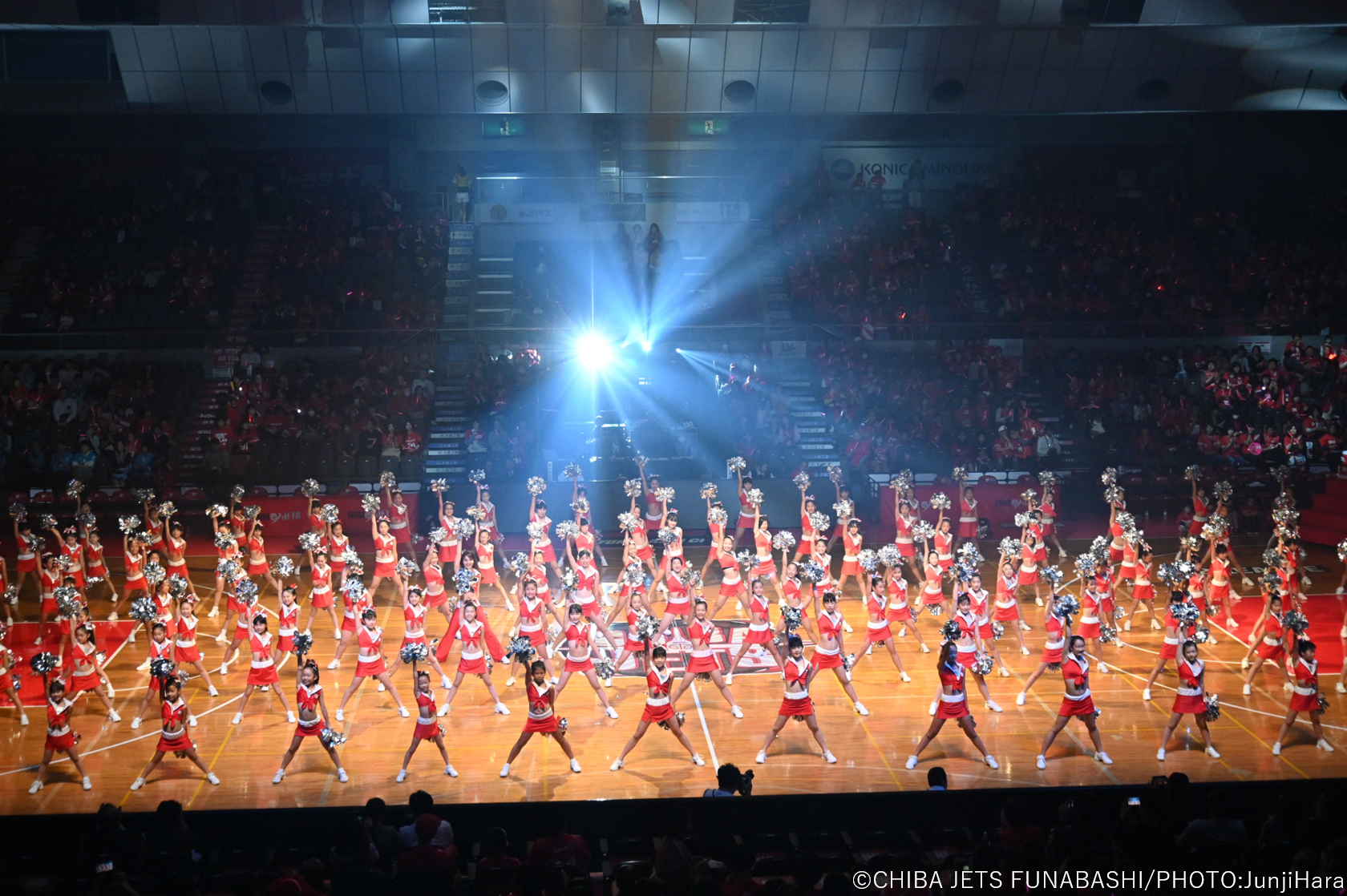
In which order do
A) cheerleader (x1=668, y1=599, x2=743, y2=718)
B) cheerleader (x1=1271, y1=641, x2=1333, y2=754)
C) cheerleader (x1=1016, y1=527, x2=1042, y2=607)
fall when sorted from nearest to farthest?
cheerleader (x1=1271, y1=641, x2=1333, y2=754), cheerleader (x1=668, y1=599, x2=743, y2=718), cheerleader (x1=1016, y1=527, x2=1042, y2=607)

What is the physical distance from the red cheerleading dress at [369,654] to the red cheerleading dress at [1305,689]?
10322mm

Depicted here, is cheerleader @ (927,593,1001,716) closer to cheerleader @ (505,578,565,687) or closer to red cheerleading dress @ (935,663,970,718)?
red cheerleading dress @ (935,663,970,718)

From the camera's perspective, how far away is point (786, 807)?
9.08 m

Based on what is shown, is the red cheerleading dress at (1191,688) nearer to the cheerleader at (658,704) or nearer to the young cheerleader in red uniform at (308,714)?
the cheerleader at (658,704)

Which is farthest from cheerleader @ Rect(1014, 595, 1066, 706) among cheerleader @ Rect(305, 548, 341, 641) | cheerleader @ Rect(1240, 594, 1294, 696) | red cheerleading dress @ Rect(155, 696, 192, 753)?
red cheerleading dress @ Rect(155, 696, 192, 753)

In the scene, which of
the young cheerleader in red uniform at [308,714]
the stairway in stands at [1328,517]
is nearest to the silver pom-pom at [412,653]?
the young cheerleader in red uniform at [308,714]

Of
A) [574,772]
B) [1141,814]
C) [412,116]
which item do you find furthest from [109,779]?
[412,116]

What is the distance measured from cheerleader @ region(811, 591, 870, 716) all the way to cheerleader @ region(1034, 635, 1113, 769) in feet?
7.60

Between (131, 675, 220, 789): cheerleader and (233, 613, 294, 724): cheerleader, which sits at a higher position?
(233, 613, 294, 724): cheerleader

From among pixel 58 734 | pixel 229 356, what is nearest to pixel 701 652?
pixel 58 734

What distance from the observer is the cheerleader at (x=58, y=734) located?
11336 millimetres

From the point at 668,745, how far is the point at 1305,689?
7099 millimetres

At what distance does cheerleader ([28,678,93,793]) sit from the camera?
11336 mm

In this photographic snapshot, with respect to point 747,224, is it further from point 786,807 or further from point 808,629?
point 786,807
